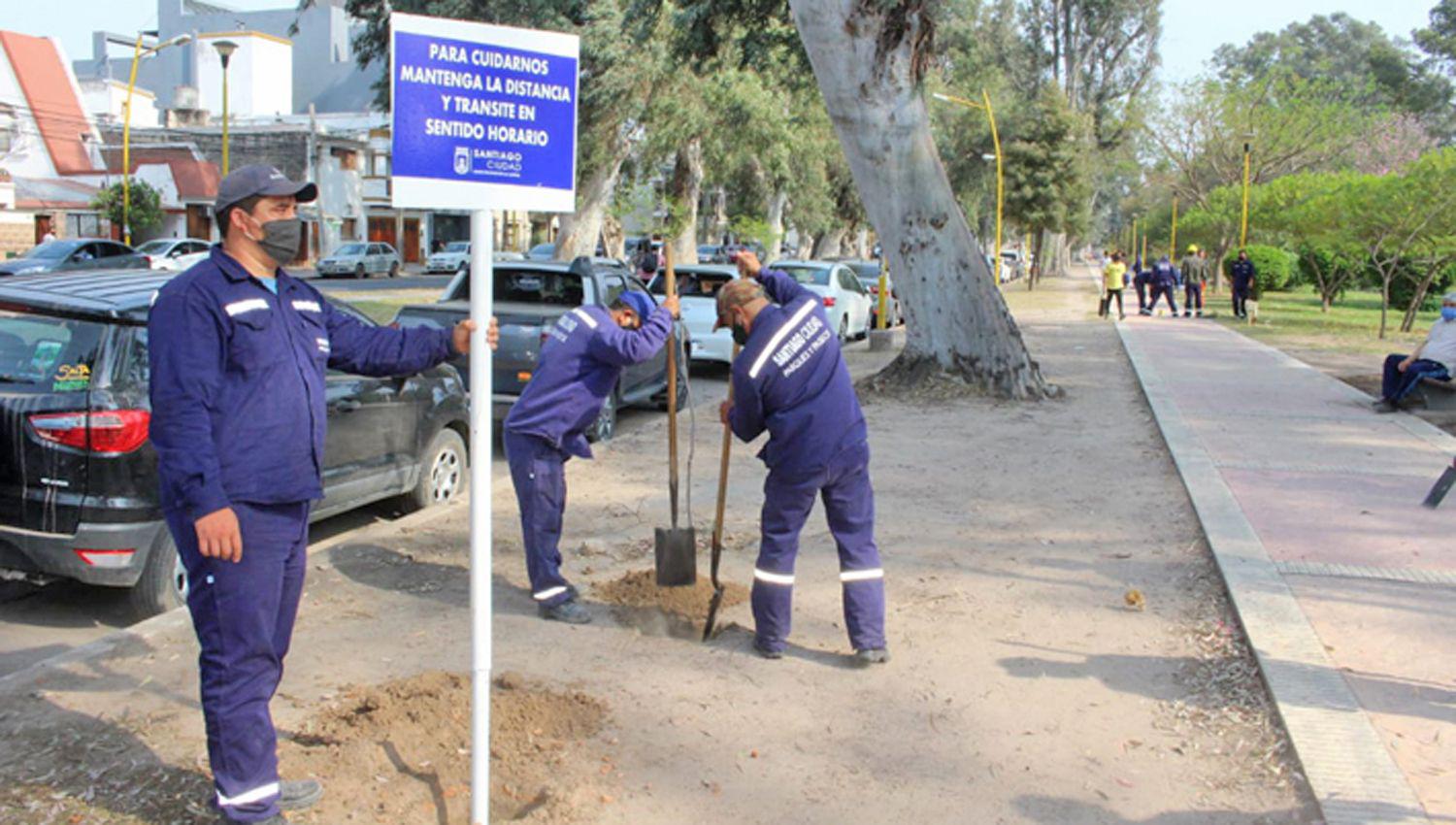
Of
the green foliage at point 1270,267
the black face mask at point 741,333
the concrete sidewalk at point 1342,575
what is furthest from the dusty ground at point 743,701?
the green foliage at point 1270,267

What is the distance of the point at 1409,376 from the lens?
12.1 meters

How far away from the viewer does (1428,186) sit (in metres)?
20.8

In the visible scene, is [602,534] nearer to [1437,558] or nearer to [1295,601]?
[1295,601]

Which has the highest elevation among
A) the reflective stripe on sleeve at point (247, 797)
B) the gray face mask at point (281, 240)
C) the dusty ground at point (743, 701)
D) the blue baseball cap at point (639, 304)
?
the gray face mask at point (281, 240)

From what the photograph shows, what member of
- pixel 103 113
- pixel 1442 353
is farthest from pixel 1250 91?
pixel 103 113

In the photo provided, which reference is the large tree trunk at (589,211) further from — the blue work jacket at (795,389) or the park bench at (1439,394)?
the blue work jacket at (795,389)

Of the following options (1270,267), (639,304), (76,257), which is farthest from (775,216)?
(639,304)

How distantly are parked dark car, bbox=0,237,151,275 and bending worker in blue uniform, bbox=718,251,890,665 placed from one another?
924 inches

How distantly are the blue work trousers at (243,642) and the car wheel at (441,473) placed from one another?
4148 millimetres

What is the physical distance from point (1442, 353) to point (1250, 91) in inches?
1281

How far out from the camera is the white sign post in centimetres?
340

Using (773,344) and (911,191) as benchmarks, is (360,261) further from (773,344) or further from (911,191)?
(773,344)

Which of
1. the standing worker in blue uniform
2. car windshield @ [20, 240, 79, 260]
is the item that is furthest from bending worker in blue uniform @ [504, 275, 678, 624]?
car windshield @ [20, 240, 79, 260]

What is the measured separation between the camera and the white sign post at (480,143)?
11.2 feet
